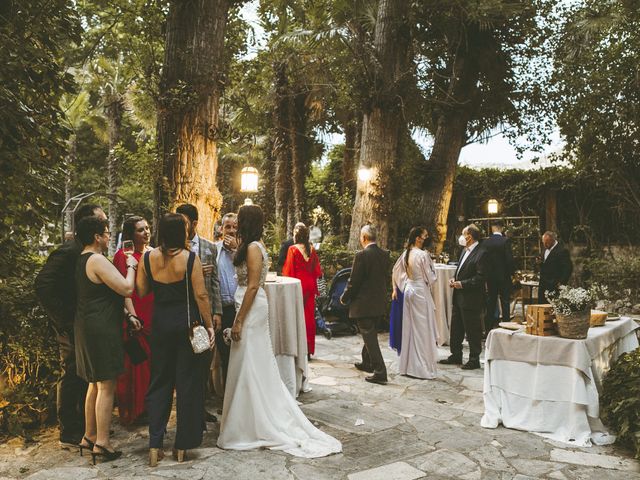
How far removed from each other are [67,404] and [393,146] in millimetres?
8569

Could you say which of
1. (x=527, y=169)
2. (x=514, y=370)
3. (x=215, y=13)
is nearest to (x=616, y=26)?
(x=527, y=169)

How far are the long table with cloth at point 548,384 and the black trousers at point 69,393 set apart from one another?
3.43 meters

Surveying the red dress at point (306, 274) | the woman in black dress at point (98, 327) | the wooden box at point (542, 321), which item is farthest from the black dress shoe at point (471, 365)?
the woman in black dress at point (98, 327)

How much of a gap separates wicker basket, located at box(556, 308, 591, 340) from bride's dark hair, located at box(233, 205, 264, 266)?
2.62 meters

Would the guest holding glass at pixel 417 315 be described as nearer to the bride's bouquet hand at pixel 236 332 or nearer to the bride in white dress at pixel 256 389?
the bride in white dress at pixel 256 389

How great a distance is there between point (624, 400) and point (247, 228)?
3.27 metres

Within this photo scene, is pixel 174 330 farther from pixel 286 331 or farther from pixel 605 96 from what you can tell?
pixel 605 96

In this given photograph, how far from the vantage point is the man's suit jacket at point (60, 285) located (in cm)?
404

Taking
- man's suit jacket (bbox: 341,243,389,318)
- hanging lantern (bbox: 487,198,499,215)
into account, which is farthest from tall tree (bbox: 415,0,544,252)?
man's suit jacket (bbox: 341,243,389,318)

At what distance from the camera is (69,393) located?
4.27 m

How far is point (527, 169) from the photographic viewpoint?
55.8 ft

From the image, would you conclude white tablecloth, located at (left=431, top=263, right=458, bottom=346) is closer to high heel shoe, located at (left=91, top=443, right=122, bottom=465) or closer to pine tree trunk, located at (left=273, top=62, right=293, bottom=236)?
high heel shoe, located at (left=91, top=443, right=122, bottom=465)

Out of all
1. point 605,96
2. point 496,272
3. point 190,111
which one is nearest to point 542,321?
point 496,272

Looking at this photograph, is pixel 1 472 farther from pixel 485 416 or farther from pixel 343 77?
pixel 343 77
